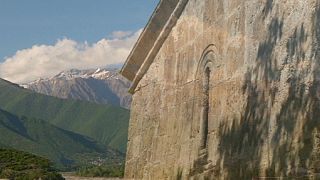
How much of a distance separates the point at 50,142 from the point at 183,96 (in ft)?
449

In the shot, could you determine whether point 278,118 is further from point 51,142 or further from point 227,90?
point 51,142

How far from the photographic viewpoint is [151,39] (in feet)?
36.2

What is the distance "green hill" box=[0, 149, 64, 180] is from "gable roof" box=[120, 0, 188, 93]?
28.5m

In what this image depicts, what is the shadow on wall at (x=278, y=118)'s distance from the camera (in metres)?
5.58

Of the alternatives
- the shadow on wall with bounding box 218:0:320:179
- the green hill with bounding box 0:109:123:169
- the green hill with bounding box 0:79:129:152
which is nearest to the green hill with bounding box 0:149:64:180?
the shadow on wall with bounding box 218:0:320:179

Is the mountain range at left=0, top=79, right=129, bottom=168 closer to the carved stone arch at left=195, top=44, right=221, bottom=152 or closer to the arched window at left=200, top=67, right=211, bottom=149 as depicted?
Answer: the carved stone arch at left=195, top=44, right=221, bottom=152

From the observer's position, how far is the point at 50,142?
5630 inches

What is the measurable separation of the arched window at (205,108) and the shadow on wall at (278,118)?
1.14 meters

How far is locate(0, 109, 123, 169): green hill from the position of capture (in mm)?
130250

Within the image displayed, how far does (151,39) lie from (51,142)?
135819 mm

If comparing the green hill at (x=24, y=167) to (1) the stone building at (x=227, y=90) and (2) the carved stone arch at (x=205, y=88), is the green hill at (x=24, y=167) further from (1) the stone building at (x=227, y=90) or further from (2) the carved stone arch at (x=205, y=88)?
(2) the carved stone arch at (x=205, y=88)

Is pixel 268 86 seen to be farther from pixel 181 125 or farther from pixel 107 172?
pixel 107 172

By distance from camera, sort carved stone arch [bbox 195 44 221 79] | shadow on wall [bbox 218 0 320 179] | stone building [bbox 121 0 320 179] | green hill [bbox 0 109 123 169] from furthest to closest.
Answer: green hill [bbox 0 109 123 169]
carved stone arch [bbox 195 44 221 79]
stone building [bbox 121 0 320 179]
shadow on wall [bbox 218 0 320 179]


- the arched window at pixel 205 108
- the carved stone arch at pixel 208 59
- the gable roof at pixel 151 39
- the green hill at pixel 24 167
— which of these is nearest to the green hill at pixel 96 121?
the green hill at pixel 24 167
